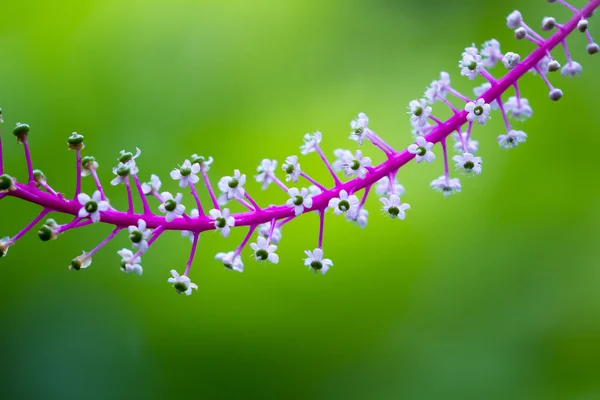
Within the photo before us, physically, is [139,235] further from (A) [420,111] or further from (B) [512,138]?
(B) [512,138]

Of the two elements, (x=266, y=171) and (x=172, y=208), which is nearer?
→ (x=172, y=208)

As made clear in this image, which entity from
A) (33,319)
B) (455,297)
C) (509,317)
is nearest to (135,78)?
(33,319)

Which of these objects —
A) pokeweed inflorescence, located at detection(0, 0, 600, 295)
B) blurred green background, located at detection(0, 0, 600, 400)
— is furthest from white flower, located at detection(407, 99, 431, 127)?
blurred green background, located at detection(0, 0, 600, 400)

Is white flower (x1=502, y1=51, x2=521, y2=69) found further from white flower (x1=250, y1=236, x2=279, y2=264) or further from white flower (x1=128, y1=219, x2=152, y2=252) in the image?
white flower (x1=128, y1=219, x2=152, y2=252)

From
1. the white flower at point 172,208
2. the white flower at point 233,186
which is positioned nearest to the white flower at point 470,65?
the white flower at point 233,186

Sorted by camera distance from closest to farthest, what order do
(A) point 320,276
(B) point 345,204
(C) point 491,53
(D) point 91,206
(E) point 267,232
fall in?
(D) point 91,206 < (B) point 345,204 < (E) point 267,232 < (C) point 491,53 < (A) point 320,276

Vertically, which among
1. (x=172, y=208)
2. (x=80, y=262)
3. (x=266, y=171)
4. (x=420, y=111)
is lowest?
(x=80, y=262)

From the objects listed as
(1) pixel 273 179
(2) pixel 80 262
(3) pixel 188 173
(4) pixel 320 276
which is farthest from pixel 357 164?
(4) pixel 320 276

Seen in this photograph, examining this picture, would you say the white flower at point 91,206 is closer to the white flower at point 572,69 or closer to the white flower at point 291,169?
the white flower at point 291,169
